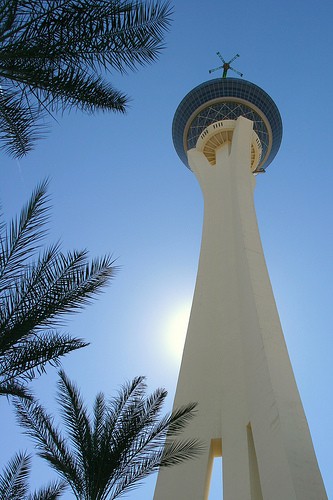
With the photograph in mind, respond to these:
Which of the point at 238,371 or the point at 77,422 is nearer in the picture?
the point at 77,422

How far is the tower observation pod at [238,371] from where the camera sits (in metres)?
11.1

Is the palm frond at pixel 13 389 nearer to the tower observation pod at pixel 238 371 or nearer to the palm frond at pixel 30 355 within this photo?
the palm frond at pixel 30 355

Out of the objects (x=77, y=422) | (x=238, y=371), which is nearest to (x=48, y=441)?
(x=77, y=422)

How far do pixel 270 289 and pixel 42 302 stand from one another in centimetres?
1077

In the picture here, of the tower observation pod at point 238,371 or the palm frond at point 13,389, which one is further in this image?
the tower observation pod at point 238,371

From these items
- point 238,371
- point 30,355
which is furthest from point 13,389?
point 238,371

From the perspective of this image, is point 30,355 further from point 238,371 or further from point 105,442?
point 238,371

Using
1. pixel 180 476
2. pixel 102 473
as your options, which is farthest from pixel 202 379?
pixel 102 473

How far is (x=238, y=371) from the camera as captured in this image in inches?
598

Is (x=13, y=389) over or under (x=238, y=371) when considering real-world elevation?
under

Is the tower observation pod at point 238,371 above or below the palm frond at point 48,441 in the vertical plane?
above

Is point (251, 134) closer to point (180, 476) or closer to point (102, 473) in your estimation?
point (180, 476)

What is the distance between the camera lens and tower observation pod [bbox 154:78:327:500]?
11055mm

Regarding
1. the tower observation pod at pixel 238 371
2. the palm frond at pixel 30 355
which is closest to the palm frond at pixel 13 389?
the palm frond at pixel 30 355
